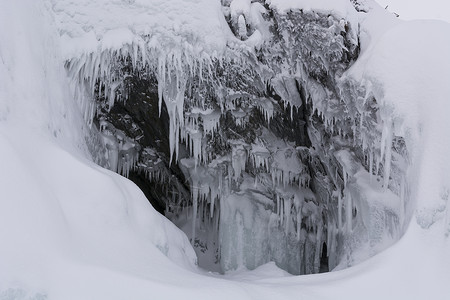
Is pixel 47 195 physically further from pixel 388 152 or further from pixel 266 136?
pixel 266 136

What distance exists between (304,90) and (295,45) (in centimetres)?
81

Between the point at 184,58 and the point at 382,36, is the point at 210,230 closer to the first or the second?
the point at 184,58

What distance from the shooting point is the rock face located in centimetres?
616

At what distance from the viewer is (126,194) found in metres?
4.36

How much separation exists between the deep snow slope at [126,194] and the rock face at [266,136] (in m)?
0.51

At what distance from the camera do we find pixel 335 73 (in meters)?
6.25

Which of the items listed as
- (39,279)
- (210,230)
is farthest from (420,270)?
(210,230)

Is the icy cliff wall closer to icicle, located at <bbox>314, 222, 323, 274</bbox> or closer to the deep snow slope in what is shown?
the deep snow slope

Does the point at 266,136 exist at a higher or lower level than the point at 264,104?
lower

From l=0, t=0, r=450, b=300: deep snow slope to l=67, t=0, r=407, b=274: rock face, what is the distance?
506 mm

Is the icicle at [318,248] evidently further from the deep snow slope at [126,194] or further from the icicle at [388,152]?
the deep snow slope at [126,194]

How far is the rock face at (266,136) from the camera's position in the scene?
20.2 feet

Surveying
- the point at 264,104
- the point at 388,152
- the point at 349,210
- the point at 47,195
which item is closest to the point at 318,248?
the point at 349,210

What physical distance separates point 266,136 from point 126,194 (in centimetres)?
385
